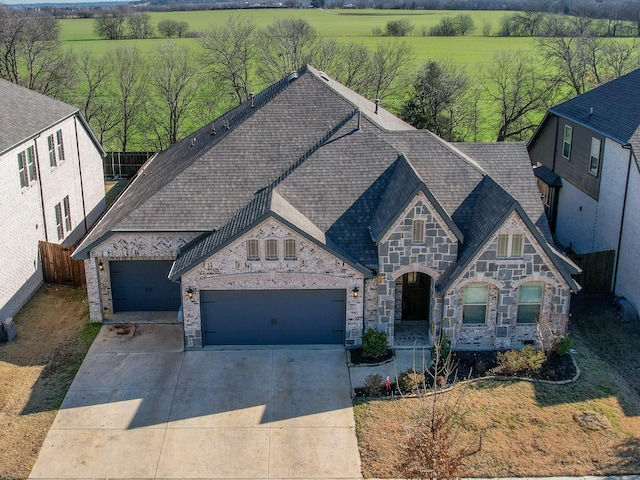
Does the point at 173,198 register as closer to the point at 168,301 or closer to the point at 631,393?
the point at 168,301

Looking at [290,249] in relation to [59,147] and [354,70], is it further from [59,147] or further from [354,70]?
[354,70]

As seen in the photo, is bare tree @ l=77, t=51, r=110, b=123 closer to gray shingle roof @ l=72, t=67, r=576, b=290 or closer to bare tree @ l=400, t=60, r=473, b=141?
bare tree @ l=400, t=60, r=473, b=141

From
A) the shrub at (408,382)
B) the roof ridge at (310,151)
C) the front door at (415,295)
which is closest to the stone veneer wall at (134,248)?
the roof ridge at (310,151)

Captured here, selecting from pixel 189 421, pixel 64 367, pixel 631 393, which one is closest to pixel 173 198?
pixel 64 367

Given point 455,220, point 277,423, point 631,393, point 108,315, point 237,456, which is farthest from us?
point 108,315

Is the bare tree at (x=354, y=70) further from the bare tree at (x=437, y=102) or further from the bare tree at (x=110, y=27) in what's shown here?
the bare tree at (x=110, y=27)

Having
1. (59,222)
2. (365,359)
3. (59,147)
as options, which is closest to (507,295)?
(365,359)
